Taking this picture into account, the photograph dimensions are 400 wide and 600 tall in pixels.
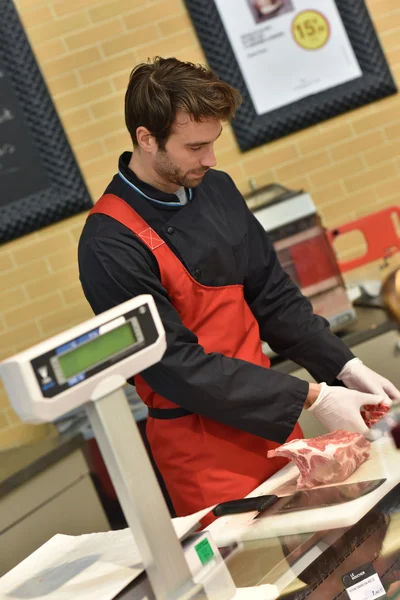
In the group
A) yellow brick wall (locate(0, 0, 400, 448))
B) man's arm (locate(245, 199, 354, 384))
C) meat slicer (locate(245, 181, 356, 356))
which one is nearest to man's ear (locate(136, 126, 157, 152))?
man's arm (locate(245, 199, 354, 384))

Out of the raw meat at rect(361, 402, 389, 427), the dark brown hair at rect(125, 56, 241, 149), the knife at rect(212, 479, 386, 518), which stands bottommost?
the raw meat at rect(361, 402, 389, 427)

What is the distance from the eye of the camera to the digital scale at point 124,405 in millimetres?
1128

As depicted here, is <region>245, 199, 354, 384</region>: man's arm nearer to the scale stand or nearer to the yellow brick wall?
the scale stand

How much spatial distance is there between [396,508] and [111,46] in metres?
2.56

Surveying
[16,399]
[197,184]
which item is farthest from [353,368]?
[16,399]

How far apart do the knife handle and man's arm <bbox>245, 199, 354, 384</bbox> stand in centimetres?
62

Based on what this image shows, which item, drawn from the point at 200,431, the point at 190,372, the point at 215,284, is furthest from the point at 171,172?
the point at 200,431

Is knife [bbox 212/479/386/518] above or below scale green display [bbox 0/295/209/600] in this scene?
below

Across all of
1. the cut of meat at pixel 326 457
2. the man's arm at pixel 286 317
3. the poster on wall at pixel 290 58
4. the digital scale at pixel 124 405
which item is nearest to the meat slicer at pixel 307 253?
the poster on wall at pixel 290 58

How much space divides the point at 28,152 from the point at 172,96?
67.4 inches

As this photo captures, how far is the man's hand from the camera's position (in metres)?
1.87

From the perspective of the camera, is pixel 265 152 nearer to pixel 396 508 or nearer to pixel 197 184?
pixel 197 184

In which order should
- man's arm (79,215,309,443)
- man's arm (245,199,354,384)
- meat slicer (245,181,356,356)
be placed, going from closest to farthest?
man's arm (79,215,309,443), man's arm (245,199,354,384), meat slicer (245,181,356,356)

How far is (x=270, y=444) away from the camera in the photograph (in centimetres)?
199
